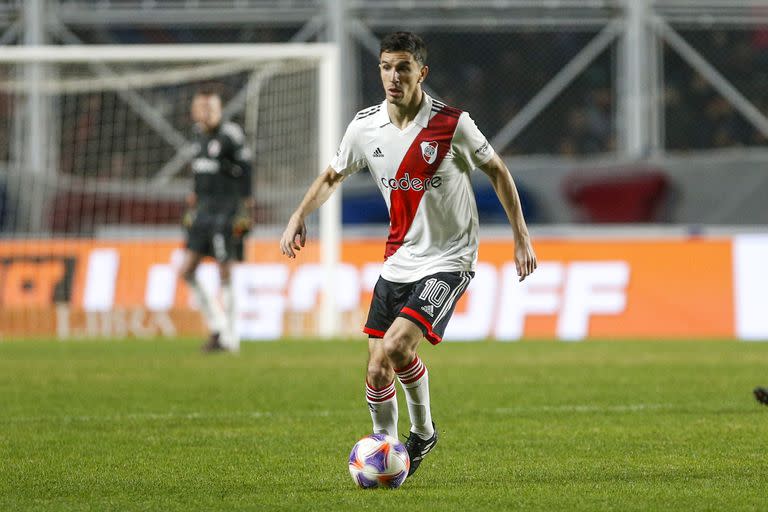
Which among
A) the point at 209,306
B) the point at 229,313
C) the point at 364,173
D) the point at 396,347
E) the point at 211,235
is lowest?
the point at 229,313

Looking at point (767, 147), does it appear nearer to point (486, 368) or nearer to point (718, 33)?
point (718, 33)

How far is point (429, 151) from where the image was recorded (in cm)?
634

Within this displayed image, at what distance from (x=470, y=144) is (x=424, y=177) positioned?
0.84 ft

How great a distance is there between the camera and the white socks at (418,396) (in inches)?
248

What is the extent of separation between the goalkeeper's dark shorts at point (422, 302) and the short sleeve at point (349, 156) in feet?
1.76

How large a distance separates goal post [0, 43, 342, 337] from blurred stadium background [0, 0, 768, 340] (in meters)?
0.04

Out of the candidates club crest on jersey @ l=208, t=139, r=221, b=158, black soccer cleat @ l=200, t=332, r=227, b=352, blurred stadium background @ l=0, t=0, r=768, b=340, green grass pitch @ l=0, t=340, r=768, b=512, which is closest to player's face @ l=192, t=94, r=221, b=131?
club crest on jersey @ l=208, t=139, r=221, b=158

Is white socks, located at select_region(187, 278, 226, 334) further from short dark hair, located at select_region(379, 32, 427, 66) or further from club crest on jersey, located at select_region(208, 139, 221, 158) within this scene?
short dark hair, located at select_region(379, 32, 427, 66)

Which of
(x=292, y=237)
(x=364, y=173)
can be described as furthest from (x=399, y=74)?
(x=364, y=173)

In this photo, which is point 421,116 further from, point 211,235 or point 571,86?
point 571,86

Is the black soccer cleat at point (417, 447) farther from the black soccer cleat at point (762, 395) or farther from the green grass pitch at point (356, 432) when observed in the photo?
the black soccer cleat at point (762, 395)

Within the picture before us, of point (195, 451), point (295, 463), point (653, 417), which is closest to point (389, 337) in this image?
point (295, 463)

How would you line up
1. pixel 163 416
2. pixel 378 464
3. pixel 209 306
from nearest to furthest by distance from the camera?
pixel 378 464 < pixel 163 416 < pixel 209 306

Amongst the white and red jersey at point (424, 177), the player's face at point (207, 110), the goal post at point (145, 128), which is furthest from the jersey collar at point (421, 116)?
the goal post at point (145, 128)
